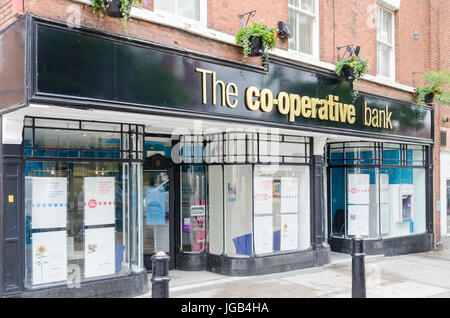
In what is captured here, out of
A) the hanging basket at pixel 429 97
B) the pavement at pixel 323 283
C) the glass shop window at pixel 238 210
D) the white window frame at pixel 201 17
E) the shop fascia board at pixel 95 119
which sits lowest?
the pavement at pixel 323 283

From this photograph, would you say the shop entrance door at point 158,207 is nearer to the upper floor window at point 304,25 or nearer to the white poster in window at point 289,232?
the white poster in window at point 289,232

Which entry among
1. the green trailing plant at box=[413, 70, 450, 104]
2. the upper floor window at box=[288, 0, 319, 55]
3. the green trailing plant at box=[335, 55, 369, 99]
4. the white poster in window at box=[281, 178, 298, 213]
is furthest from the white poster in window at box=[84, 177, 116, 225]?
the green trailing plant at box=[413, 70, 450, 104]

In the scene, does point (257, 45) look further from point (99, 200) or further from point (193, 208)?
point (99, 200)

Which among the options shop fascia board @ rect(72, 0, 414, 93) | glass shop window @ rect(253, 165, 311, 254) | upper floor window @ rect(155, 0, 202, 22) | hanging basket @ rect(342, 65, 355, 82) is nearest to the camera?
shop fascia board @ rect(72, 0, 414, 93)

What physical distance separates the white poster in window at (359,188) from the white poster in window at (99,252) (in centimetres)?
690

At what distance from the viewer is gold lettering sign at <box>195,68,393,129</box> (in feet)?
26.0

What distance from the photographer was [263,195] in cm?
934

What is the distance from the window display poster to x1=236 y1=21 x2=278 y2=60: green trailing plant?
3.28m

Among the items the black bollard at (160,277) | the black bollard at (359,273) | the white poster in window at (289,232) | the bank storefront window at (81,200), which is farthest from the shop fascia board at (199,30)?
the black bollard at (359,273)

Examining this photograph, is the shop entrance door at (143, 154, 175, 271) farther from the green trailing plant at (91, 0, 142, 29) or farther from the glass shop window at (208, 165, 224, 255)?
the green trailing plant at (91, 0, 142, 29)

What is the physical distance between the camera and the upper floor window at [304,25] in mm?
9977

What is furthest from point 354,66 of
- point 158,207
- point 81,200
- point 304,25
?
point 81,200

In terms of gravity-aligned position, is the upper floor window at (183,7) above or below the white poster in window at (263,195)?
above

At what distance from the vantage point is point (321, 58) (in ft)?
33.8
